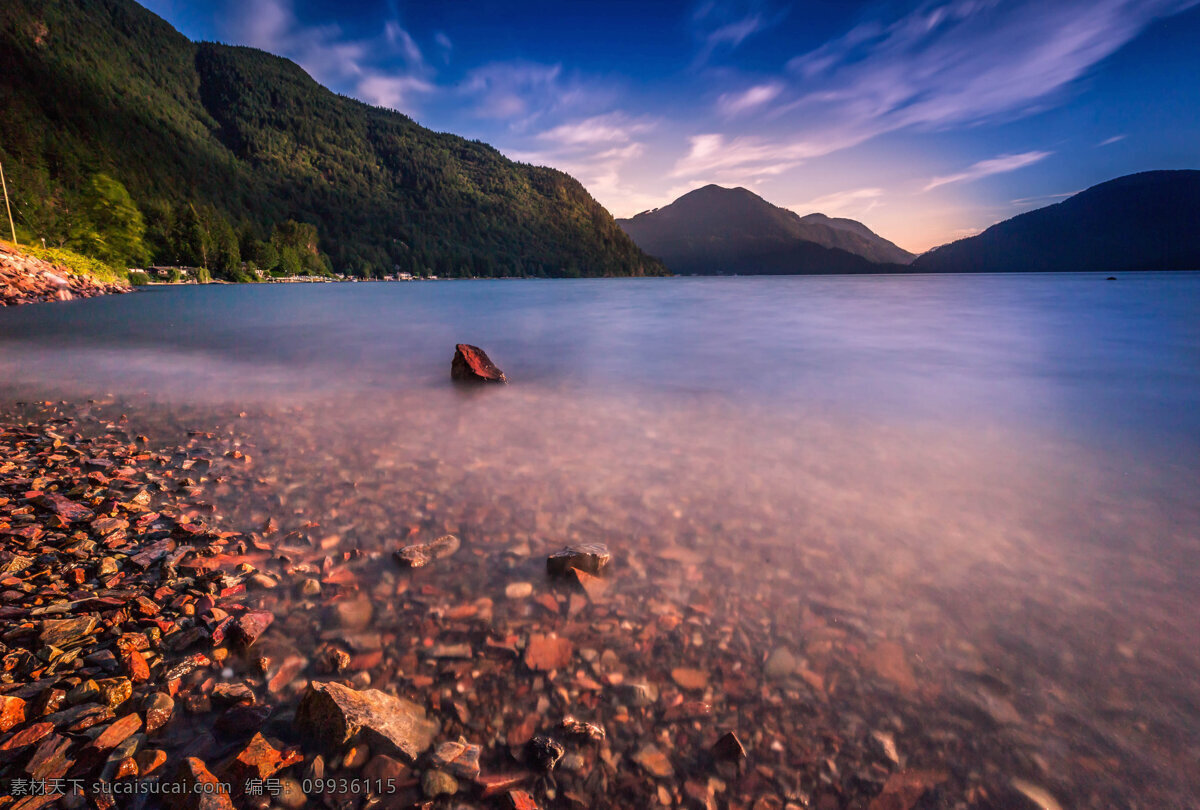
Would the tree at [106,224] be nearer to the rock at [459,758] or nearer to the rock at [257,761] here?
the rock at [257,761]

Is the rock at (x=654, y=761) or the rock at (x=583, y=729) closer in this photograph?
the rock at (x=654, y=761)

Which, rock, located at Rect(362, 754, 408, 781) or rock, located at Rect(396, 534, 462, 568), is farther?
rock, located at Rect(396, 534, 462, 568)

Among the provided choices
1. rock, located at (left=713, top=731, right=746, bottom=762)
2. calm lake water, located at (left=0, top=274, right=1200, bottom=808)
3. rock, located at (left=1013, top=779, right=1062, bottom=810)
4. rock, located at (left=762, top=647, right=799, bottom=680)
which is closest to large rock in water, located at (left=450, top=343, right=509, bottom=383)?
calm lake water, located at (left=0, top=274, right=1200, bottom=808)

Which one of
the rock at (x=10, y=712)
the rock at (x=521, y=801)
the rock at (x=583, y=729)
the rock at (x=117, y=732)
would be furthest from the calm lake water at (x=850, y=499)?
the rock at (x=10, y=712)

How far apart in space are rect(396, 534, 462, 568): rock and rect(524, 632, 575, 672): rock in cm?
117

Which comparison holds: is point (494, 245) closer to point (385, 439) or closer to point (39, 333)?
point (39, 333)

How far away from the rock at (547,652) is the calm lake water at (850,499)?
64 centimetres

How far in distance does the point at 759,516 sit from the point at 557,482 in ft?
6.89

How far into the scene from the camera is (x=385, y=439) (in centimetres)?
652

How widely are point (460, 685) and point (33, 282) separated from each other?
139 feet

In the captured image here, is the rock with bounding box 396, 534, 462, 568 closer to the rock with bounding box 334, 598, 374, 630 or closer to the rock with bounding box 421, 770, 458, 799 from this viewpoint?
the rock with bounding box 334, 598, 374, 630

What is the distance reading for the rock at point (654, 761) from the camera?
2.14 metres

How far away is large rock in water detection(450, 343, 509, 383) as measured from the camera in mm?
10336

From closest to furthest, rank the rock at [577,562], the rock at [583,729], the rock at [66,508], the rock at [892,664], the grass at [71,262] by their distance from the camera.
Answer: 1. the rock at [583,729]
2. the rock at [892,664]
3. the rock at [577,562]
4. the rock at [66,508]
5. the grass at [71,262]
